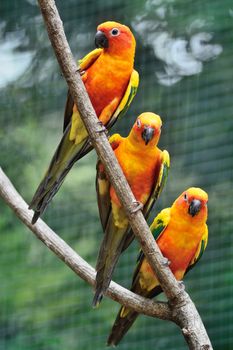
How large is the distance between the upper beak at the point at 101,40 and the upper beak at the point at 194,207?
14.5 inches

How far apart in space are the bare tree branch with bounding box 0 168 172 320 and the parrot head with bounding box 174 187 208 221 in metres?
0.24

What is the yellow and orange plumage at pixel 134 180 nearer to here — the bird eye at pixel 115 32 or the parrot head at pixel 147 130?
the parrot head at pixel 147 130

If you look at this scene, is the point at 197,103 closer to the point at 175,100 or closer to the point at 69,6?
the point at 175,100

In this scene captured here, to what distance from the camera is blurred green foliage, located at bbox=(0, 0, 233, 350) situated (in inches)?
109

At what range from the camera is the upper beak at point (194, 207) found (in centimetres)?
178

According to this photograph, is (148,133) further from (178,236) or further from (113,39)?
(178,236)

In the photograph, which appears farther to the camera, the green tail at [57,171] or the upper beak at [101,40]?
the upper beak at [101,40]

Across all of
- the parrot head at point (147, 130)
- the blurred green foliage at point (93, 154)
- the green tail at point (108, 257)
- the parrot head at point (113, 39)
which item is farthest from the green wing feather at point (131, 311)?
the blurred green foliage at point (93, 154)

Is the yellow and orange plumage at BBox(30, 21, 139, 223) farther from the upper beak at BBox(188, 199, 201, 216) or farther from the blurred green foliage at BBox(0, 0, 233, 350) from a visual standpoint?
the blurred green foliage at BBox(0, 0, 233, 350)

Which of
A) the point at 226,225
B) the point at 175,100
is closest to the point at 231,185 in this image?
the point at 226,225

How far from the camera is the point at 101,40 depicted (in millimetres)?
1662

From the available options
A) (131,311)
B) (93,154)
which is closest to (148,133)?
(131,311)

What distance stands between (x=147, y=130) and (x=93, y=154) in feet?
4.25

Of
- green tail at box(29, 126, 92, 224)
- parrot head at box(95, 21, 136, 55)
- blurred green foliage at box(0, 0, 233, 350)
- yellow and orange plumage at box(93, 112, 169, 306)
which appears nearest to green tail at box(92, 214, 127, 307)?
yellow and orange plumage at box(93, 112, 169, 306)
